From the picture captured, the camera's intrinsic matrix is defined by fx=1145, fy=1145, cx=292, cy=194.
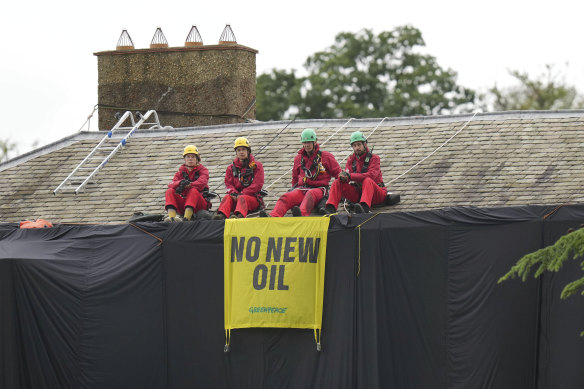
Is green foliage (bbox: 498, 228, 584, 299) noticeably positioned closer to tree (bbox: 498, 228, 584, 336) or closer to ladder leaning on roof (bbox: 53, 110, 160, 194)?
tree (bbox: 498, 228, 584, 336)

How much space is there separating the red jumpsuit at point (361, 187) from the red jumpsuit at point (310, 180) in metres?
0.32

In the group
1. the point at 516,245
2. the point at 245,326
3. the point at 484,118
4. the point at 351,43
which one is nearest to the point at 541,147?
the point at 484,118

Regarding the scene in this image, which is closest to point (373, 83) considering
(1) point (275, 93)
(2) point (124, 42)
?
(1) point (275, 93)

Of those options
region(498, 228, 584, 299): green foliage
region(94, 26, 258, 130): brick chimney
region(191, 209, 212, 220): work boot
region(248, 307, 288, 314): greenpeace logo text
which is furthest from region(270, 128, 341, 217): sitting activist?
region(94, 26, 258, 130): brick chimney

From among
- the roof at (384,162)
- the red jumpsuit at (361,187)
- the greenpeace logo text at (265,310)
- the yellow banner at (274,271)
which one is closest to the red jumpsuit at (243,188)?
the roof at (384,162)

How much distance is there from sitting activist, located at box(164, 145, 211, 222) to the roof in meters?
0.93

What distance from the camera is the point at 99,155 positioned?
19.8 meters

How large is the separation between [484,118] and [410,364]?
18.9 ft

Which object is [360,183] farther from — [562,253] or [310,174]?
[562,253]

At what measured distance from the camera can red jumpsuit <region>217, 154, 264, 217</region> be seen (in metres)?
15.5

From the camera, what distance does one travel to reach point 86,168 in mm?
19281

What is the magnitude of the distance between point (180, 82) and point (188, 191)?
6.58 meters

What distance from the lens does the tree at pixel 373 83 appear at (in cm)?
4272

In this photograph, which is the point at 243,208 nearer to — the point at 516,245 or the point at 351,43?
the point at 516,245
